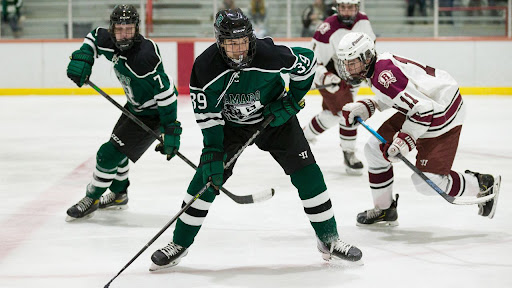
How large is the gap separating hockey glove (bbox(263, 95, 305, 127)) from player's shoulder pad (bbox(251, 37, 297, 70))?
13 cm

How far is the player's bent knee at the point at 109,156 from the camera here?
147 inches

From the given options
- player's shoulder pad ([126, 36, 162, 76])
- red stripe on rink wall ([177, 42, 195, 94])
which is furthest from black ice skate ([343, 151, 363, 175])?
red stripe on rink wall ([177, 42, 195, 94])

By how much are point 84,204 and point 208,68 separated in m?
1.31

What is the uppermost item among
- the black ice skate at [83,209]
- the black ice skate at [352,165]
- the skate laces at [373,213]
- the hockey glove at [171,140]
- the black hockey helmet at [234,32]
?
the black hockey helmet at [234,32]

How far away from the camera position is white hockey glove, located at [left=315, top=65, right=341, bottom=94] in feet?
16.2

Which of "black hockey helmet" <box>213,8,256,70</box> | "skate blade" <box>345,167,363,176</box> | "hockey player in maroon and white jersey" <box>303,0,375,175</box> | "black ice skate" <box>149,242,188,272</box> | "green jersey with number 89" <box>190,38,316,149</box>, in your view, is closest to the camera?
"black hockey helmet" <box>213,8,256,70</box>

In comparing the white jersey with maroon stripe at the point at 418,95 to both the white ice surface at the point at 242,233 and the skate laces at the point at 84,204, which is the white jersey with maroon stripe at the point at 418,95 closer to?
the white ice surface at the point at 242,233

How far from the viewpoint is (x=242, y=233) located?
11.6ft

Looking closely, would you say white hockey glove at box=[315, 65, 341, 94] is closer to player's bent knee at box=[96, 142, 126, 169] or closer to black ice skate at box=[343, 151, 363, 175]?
black ice skate at box=[343, 151, 363, 175]

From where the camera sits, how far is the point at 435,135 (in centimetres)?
346

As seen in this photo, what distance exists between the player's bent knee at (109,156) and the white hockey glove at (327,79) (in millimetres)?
1661

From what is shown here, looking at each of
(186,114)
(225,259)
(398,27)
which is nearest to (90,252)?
(225,259)

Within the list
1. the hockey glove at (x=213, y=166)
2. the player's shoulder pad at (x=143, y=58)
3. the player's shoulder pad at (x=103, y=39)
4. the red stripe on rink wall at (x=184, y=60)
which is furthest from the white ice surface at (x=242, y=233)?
the red stripe on rink wall at (x=184, y=60)

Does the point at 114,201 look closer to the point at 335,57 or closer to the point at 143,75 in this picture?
the point at 143,75
